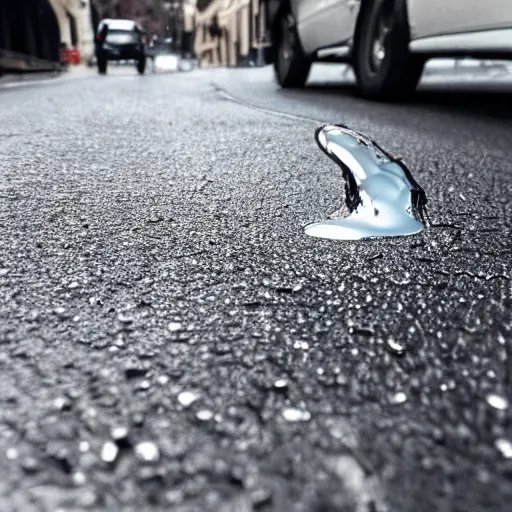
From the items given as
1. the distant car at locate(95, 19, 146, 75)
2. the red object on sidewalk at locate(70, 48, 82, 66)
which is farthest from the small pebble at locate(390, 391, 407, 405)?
the red object on sidewalk at locate(70, 48, 82, 66)

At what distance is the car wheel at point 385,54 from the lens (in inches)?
172

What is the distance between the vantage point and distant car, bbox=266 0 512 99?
11.5 feet

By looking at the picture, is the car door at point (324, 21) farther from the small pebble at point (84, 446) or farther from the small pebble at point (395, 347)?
the small pebble at point (84, 446)

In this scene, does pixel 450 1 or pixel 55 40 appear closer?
pixel 450 1

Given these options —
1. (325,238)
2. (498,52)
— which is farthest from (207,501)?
(498,52)

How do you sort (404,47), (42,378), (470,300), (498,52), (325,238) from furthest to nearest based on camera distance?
(404,47) → (498,52) → (325,238) → (470,300) → (42,378)

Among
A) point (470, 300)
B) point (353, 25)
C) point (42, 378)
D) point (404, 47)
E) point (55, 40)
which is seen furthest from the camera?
point (55, 40)

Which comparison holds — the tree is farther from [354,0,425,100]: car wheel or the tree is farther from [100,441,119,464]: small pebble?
[100,441,119,464]: small pebble

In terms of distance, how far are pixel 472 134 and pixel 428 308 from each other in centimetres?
242

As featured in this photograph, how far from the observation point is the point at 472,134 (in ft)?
10.3

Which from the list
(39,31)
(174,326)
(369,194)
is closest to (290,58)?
(369,194)

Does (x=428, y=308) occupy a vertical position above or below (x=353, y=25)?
below

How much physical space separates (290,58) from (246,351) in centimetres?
659

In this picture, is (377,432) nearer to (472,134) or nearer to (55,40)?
(472,134)
